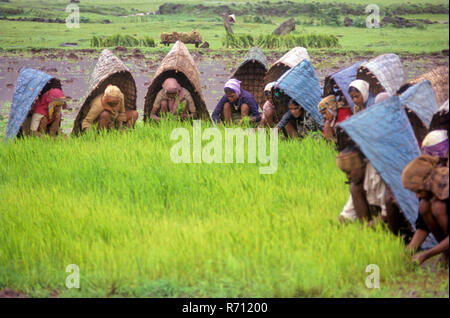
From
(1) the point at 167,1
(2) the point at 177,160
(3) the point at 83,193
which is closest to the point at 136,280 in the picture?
(3) the point at 83,193

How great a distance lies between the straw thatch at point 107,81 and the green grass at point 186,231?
122 cm

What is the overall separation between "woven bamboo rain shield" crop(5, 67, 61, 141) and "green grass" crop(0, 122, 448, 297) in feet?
2.95

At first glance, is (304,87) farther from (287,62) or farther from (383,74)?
(287,62)

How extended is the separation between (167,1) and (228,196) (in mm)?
31820

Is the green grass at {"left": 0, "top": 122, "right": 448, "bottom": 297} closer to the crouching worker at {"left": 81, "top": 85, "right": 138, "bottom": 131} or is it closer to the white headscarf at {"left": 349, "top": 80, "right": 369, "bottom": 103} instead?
the white headscarf at {"left": 349, "top": 80, "right": 369, "bottom": 103}

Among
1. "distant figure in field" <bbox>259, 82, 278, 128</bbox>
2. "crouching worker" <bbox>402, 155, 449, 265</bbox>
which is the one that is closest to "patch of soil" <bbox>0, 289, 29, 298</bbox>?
"crouching worker" <bbox>402, 155, 449, 265</bbox>

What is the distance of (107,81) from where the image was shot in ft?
26.0

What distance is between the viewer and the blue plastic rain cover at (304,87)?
6.90 meters

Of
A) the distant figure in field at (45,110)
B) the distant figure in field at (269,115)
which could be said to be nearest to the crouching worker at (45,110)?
the distant figure in field at (45,110)

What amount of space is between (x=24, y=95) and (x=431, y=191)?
5000mm

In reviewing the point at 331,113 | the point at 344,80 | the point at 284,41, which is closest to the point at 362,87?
the point at 331,113

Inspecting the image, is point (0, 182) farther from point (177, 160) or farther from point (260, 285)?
point (260, 285)

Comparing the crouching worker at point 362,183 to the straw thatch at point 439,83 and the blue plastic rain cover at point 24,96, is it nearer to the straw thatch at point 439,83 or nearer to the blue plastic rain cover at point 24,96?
the straw thatch at point 439,83

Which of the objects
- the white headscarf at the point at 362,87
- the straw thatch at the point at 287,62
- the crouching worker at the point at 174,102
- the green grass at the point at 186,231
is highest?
the straw thatch at the point at 287,62
